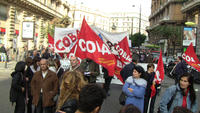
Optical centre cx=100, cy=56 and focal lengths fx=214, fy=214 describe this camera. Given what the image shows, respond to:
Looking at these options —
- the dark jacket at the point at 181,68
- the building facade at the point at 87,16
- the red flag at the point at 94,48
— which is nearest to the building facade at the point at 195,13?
the dark jacket at the point at 181,68

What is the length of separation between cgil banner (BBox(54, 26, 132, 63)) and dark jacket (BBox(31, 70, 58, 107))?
2652 millimetres

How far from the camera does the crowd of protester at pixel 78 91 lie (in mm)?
2107

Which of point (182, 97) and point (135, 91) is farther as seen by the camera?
point (135, 91)

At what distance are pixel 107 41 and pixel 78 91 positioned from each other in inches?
158

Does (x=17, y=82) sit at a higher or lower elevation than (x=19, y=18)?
lower

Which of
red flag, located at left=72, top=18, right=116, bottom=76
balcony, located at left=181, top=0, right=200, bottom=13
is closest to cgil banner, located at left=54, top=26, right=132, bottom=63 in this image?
red flag, located at left=72, top=18, right=116, bottom=76

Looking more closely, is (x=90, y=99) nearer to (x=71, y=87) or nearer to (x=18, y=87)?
(x=71, y=87)

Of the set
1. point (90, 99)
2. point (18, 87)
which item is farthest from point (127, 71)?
point (90, 99)

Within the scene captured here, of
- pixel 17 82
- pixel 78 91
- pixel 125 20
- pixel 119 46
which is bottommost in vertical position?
pixel 17 82

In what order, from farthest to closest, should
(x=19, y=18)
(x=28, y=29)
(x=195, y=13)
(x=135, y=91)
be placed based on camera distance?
(x=195, y=13)
(x=19, y=18)
(x=28, y=29)
(x=135, y=91)

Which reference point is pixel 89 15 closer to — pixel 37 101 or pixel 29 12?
pixel 29 12

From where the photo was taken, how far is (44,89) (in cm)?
419

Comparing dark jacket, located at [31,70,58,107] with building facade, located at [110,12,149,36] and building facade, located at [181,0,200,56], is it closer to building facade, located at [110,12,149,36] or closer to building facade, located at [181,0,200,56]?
building facade, located at [181,0,200,56]

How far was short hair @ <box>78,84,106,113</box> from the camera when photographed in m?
2.00
